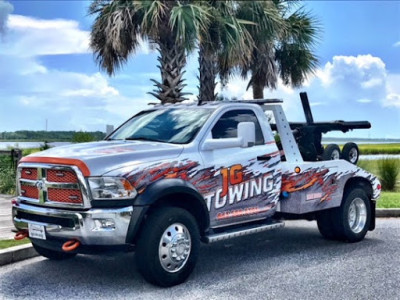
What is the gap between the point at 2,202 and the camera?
13719 millimetres

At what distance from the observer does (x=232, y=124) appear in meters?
7.34

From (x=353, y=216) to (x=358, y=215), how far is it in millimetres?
106

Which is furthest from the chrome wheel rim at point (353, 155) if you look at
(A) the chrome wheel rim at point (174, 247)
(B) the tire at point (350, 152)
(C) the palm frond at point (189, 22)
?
(C) the palm frond at point (189, 22)

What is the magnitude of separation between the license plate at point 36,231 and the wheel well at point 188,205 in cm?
123

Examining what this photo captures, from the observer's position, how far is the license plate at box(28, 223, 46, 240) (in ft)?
20.5

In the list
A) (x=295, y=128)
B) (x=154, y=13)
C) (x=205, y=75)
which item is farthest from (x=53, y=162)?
(x=205, y=75)

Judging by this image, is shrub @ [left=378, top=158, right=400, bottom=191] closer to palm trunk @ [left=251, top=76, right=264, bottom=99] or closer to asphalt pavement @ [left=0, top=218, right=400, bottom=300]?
palm trunk @ [left=251, top=76, right=264, bottom=99]

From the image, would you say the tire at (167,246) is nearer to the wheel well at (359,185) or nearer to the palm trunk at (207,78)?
the wheel well at (359,185)

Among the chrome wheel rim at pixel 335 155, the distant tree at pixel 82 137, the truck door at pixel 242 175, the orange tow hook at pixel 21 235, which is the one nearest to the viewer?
the orange tow hook at pixel 21 235

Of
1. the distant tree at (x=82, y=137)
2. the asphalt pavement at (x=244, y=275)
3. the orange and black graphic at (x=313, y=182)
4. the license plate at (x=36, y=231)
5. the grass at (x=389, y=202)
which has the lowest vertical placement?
the asphalt pavement at (x=244, y=275)

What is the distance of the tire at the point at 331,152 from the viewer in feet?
29.1

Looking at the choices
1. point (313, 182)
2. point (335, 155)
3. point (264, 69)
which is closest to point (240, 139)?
point (313, 182)

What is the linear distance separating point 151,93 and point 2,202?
6.99m

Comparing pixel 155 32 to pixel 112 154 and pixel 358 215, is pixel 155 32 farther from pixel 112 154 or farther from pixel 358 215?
pixel 112 154
